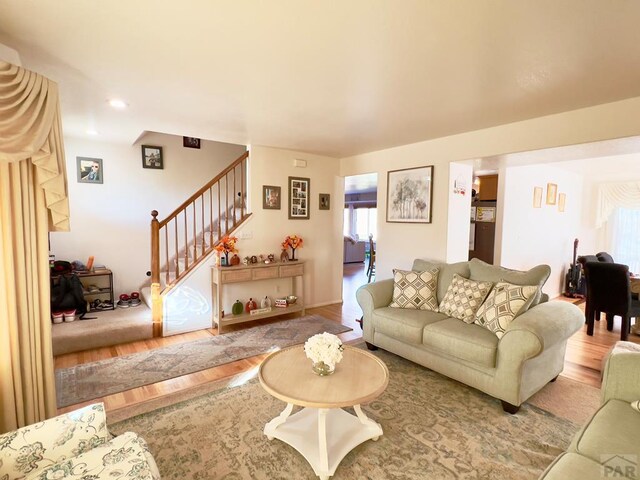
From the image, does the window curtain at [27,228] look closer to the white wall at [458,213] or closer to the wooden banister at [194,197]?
the wooden banister at [194,197]

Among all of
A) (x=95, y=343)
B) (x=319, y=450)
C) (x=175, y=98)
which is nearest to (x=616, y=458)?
(x=319, y=450)

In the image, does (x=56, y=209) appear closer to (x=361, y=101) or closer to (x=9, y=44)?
(x=9, y=44)

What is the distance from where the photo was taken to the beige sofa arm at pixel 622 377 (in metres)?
1.71

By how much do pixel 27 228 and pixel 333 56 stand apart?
205cm

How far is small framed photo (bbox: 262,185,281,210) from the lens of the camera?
15.2 ft

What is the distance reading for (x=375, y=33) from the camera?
68.4 inches

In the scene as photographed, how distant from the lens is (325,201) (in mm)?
5254

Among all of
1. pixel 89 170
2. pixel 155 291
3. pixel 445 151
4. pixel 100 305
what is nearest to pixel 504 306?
pixel 445 151

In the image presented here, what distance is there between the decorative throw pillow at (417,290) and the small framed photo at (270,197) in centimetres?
213

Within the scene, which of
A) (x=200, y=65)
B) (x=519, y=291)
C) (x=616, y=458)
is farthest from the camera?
(x=519, y=291)

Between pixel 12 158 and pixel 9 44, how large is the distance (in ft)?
2.65

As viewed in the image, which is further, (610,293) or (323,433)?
(610,293)

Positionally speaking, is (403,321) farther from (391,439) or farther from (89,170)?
(89,170)

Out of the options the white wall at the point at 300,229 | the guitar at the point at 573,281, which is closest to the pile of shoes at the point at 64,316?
the white wall at the point at 300,229
